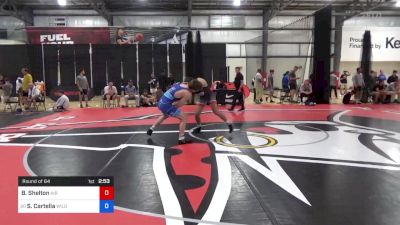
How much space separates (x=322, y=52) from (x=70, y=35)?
1237 centimetres

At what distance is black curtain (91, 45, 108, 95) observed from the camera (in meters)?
18.1

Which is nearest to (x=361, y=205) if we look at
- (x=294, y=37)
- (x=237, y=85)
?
(x=237, y=85)

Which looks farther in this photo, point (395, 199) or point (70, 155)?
point (70, 155)

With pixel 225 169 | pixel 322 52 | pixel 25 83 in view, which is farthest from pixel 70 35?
pixel 225 169

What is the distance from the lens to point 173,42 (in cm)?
1833

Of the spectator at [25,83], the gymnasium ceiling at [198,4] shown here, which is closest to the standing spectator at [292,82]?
the gymnasium ceiling at [198,4]

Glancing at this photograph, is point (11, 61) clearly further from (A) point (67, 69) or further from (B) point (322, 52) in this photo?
(B) point (322, 52)

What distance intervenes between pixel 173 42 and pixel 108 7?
22.7 feet

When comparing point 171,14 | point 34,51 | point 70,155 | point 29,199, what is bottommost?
point 70,155

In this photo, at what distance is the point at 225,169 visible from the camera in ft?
15.0

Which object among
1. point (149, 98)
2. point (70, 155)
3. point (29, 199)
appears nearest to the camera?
point (29, 199)

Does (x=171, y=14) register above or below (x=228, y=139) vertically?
above

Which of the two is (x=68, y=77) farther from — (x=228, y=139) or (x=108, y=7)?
(x=228, y=139)
